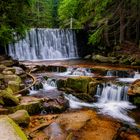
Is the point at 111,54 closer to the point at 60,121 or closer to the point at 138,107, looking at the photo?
the point at 138,107

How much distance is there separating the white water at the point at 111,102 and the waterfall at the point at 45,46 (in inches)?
478

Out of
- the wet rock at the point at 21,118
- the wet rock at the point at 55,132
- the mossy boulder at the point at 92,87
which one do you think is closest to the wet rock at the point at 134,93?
the mossy boulder at the point at 92,87

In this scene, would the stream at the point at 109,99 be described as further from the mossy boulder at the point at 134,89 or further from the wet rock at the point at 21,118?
the wet rock at the point at 21,118

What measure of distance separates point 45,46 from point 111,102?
573 inches

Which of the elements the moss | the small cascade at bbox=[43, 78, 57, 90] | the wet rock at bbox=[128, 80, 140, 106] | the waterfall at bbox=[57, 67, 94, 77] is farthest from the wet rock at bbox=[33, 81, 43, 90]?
the moss

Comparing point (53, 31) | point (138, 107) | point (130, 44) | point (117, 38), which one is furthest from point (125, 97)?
point (53, 31)

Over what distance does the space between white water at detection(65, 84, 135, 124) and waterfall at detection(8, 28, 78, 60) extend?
39.8ft

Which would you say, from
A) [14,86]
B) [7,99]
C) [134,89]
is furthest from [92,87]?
[7,99]

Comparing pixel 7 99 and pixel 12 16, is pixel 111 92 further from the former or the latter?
pixel 12 16

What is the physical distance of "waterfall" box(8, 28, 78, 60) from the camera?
23.6 metres

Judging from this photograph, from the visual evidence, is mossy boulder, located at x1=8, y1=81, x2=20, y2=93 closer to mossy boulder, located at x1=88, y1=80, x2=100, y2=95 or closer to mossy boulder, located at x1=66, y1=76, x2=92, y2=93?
mossy boulder, located at x1=66, y1=76, x2=92, y2=93

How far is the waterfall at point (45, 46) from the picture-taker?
23.6 m

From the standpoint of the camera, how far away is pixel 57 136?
288 inches

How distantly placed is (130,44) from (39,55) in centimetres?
766
